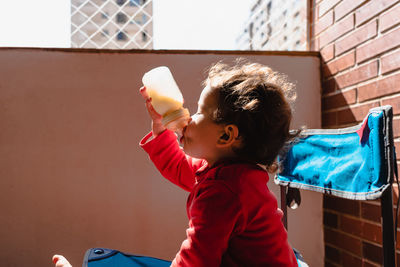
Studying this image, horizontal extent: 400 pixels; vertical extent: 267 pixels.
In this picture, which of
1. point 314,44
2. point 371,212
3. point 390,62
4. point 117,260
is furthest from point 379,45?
point 117,260

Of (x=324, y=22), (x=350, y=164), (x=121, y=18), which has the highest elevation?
(x=121, y=18)

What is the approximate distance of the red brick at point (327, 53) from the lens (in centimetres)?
134

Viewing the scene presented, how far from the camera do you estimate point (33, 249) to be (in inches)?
52.6

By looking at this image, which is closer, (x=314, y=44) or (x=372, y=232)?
(x=372, y=232)

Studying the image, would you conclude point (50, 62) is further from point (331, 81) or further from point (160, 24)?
point (331, 81)

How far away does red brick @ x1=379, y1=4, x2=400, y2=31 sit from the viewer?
982mm

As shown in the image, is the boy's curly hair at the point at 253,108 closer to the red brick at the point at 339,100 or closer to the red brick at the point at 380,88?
the red brick at the point at 380,88

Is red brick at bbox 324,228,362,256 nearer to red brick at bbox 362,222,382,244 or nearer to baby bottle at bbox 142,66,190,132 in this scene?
red brick at bbox 362,222,382,244

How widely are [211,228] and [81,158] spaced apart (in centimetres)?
89

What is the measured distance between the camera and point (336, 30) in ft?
4.29

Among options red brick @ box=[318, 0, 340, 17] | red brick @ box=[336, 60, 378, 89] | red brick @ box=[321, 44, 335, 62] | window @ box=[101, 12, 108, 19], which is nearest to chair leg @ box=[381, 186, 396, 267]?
red brick @ box=[336, 60, 378, 89]

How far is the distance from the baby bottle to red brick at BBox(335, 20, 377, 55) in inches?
28.7

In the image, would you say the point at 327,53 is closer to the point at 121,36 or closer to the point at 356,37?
the point at 356,37

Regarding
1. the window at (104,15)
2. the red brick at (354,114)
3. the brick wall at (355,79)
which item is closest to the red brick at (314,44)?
the brick wall at (355,79)
